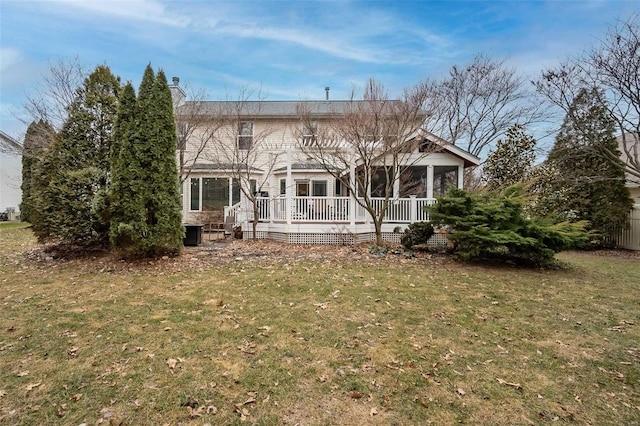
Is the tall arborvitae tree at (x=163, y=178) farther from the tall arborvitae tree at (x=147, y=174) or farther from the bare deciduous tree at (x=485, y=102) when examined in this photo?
the bare deciduous tree at (x=485, y=102)

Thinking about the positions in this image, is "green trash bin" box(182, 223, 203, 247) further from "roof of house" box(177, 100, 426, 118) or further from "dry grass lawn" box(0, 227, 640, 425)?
"roof of house" box(177, 100, 426, 118)

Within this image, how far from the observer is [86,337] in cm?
368

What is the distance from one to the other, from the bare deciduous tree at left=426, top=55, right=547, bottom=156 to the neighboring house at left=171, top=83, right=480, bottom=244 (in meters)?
7.18

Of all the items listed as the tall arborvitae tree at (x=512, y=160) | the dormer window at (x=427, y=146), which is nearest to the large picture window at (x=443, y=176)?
the dormer window at (x=427, y=146)

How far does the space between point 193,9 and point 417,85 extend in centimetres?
730

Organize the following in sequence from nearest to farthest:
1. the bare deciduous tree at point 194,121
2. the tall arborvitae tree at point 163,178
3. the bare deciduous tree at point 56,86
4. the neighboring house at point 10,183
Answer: the tall arborvitae tree at point 163,178
the bare deciduous tree at point 56,86
the bare deciduous tree at point 194,121
the neighboring house at point 10,183

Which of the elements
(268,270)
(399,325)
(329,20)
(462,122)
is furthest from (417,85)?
(462,122)

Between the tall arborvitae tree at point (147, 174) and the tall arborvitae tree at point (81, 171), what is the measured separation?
71cm

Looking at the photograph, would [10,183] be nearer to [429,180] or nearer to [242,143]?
[242,143]

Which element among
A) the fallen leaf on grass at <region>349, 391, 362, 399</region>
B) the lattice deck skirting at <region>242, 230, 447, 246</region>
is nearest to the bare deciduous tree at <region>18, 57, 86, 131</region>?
the lattice deck skirting at <region>242, 230, 447, 246</region>

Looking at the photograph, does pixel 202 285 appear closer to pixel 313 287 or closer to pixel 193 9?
pixel 313 287

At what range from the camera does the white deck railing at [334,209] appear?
10.9m

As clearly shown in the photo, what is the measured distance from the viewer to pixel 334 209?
428 inches

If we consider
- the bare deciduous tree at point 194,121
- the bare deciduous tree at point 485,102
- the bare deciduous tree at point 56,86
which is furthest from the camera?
the bare deciduous tree at point 485,102
